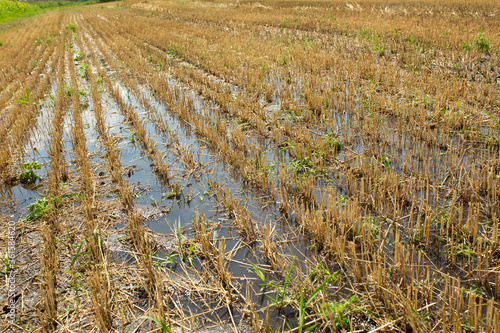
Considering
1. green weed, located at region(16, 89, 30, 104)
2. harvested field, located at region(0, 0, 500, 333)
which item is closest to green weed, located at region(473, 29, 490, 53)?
harvested field, located at region(0, 0, 500, 333)

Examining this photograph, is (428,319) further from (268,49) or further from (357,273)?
(268,49)

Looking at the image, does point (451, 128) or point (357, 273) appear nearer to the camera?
point (357, 273)

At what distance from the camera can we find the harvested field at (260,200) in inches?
98.3

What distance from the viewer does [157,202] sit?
4051mm

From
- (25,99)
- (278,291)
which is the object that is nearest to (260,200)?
(278,291)

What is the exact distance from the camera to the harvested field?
250 centimetres

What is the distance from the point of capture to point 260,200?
3.93m

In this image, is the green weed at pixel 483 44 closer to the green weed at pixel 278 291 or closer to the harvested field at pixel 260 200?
the harvested field at pixel 260 200

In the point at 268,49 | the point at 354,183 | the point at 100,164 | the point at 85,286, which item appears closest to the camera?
the point at 85,286

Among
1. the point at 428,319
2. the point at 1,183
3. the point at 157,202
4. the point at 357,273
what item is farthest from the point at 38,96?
the point at 428,319

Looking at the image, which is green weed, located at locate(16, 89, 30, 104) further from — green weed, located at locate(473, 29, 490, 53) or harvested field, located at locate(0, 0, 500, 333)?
green weed, located at locate(473, 29, 490, 53)

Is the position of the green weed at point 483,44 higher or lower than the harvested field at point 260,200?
higher

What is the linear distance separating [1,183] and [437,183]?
5.67m

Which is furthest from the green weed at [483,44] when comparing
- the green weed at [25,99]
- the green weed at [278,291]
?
the green weed at [25,99]
